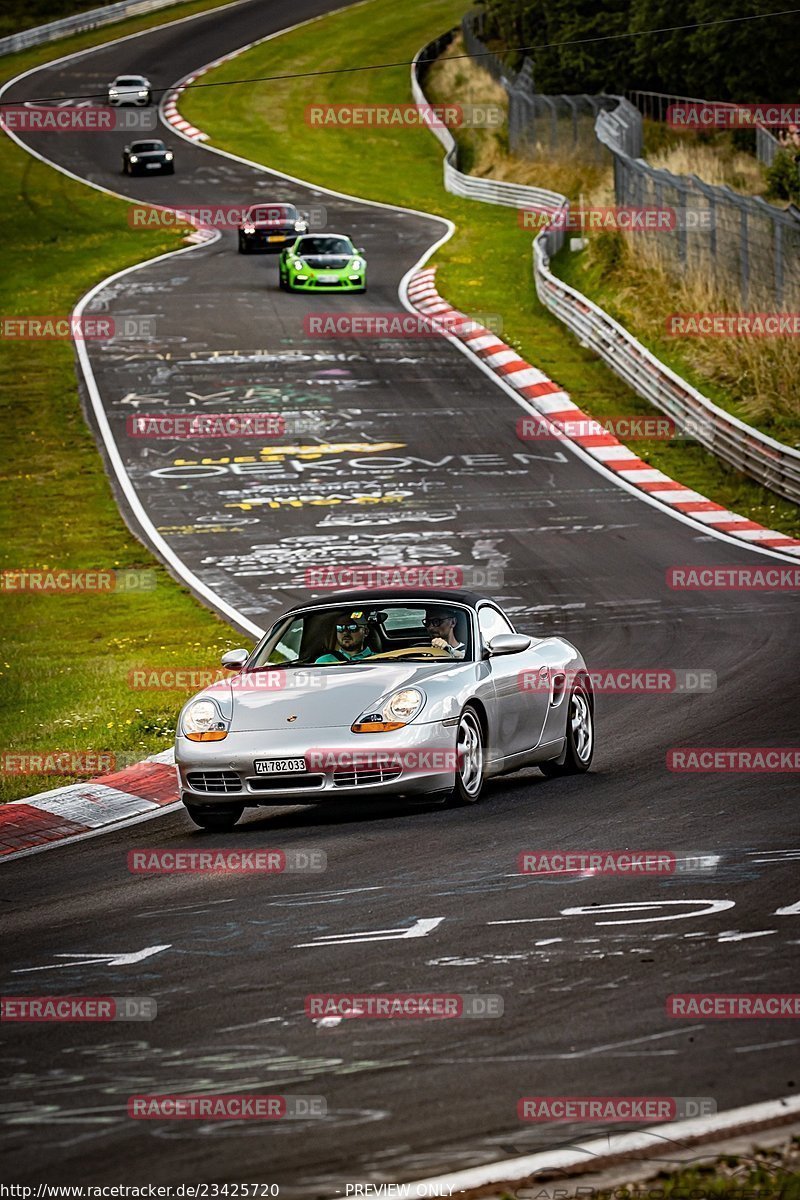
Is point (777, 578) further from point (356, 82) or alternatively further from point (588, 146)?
point (356, 82)

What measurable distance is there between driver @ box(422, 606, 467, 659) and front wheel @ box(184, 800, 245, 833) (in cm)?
168

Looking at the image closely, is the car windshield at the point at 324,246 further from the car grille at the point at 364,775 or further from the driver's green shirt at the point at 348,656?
the car grille at the point at 364,775

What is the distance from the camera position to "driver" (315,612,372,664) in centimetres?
1232

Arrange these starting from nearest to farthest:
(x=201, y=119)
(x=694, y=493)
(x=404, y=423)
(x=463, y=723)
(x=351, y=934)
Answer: (x=351, y=934) → (x=463, y=723) → (x=694, y=493) → (x=404, y=423) → (x=201, y=119)

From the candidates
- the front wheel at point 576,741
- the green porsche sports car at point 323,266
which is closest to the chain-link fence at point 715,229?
the green porsche sports car at point 323,266

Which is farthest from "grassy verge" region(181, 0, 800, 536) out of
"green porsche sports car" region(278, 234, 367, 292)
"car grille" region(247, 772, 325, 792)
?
"car grille" region(247, 772, 325, 792)

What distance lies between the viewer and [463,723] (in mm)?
11406

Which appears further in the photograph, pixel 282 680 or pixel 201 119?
pixel 201 119

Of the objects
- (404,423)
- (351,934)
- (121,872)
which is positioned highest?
(351,934)

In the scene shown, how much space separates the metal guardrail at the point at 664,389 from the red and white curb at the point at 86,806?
13.6m

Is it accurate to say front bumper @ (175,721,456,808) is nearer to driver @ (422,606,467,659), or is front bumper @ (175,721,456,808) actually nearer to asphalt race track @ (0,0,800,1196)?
asphalt race track @ (0,0,800,1196)

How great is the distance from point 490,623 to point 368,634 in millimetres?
850

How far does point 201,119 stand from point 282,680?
2608 inches

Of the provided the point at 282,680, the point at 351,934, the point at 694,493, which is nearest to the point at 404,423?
the point at 694,493
